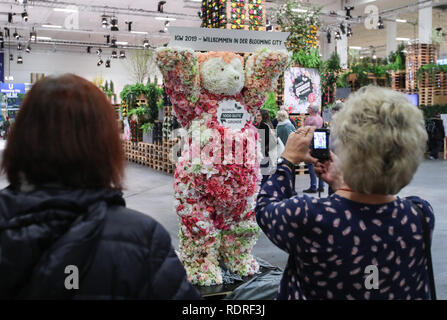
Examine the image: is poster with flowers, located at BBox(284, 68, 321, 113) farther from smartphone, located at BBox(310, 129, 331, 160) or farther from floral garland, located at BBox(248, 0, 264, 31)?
smartphone, located at BBox(310, 129, 331, 160)

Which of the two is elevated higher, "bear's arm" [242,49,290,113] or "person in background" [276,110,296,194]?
"bear's arm" [242,49,290,113]

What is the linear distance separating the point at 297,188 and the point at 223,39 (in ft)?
16.6

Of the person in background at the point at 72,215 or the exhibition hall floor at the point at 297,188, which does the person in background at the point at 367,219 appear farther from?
the exhibition hall floor at the point at 297,188

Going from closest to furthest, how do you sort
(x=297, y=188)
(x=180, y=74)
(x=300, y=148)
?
1. (x=300, y=148)
2. (x=180, y=74)
3. (x=297, y=188)

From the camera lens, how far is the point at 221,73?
3.14 meters

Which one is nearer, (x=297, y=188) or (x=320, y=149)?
(x=320, y=149)

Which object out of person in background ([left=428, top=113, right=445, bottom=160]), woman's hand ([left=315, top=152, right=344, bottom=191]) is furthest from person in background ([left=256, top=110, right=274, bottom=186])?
person in background ([left=428, top=113, right=445, bottom=160])

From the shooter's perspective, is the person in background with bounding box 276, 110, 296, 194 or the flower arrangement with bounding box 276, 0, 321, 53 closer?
the person in background with bounding box 276, 110, 296, 194

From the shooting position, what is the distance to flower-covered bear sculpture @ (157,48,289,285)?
3.07 m

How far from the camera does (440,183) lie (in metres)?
8.26

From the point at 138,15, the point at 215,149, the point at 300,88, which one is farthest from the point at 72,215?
the point at 138,15

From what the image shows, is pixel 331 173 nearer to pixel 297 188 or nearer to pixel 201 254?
pixel 201 254

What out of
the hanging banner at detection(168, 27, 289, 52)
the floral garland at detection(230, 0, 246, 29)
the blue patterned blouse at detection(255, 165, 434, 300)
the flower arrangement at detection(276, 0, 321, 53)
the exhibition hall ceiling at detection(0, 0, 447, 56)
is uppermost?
the exhibition hall ceiling at detection(0, 0, 447, 56)
